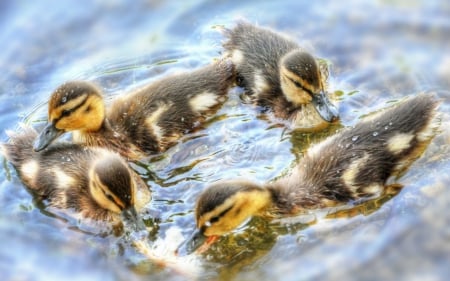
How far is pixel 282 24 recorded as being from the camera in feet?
17.5

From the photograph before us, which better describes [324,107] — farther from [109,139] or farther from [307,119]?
[109,139]

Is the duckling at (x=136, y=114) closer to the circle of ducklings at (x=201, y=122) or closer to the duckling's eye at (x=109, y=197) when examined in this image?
the circle of ducklings at (x=201, y=122)

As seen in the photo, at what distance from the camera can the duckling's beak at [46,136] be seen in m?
4.12

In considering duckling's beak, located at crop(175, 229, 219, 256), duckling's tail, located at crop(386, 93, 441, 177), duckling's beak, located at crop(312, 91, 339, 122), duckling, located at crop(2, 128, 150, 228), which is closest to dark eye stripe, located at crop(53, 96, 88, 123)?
duckling, located at crop(2, 128, 150, 228)

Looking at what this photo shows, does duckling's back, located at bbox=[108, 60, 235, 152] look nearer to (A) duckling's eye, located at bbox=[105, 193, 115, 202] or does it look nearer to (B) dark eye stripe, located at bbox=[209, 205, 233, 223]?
(A) duckling's eye, located at bbox=[105, 193, 115, 202]

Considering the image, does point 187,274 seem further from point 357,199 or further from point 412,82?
point 412,82

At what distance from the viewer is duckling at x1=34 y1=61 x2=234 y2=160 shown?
418 centimetres

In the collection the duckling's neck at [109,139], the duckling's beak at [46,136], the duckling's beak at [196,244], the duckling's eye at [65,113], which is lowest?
the duckling's beak at [196,244]

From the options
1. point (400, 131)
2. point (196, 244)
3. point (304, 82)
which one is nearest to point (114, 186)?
point (196, 244)

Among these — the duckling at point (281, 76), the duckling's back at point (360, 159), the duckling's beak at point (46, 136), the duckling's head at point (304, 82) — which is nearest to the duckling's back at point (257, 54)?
the duckling at point (281, 76)

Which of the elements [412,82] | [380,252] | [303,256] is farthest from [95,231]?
[412,82]

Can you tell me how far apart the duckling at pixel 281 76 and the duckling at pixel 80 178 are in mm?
913

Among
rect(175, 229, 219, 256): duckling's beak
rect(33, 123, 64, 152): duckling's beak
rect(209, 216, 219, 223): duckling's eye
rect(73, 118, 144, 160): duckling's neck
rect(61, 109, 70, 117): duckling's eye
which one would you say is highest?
rect(61, 109, 70, 117): duckling's eye

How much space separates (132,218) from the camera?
3.80m
